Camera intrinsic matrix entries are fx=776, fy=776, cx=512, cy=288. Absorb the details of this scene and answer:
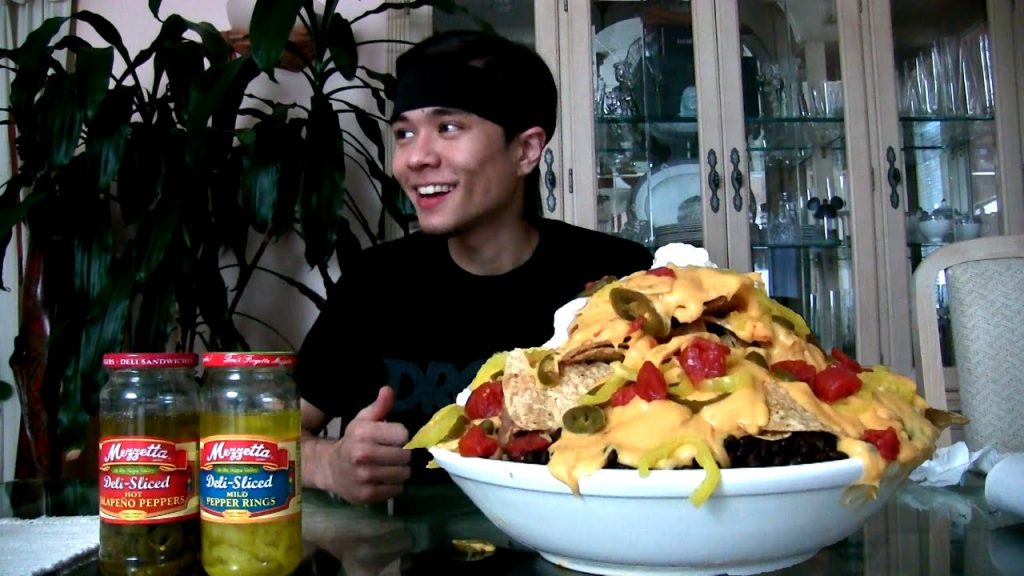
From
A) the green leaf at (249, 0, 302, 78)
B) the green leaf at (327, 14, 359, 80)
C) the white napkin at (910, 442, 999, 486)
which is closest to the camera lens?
the white napkin at (910, 442, 999, 486)

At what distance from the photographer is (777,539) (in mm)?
469

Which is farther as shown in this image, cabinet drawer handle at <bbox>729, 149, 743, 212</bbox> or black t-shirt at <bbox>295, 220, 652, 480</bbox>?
cabinet drawer handle at <bbox>729, 149, 743, 212</bbox>

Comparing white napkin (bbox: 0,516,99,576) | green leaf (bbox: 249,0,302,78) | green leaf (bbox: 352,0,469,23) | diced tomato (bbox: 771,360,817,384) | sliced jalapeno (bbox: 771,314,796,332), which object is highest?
green leaf (bbox: 352,0,469,23)

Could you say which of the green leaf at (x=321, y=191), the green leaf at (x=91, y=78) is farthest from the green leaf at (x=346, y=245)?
the green leaf at (x=91, y=78)

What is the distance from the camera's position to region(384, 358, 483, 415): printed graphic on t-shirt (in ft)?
3.98

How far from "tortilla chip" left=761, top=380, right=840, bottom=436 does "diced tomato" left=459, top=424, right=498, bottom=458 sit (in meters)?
0.17

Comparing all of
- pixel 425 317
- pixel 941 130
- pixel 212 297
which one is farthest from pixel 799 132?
pixel 212 297

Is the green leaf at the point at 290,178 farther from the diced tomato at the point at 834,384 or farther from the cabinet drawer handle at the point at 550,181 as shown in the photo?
the diced tomato at the point at 834,384

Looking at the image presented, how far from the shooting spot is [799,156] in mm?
2178

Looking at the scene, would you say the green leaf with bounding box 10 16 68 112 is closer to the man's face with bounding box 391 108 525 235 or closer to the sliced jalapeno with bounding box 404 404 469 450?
the man's face with bounding box 391 108 525 235

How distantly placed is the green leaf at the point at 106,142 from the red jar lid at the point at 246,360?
4.38ft

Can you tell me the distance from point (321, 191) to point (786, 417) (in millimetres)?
1392

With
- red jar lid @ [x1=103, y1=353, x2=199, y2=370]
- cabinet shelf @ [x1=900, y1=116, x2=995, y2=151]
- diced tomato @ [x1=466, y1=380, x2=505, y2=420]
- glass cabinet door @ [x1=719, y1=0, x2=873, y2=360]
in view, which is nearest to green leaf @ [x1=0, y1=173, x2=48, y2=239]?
red jar lid @ [x1=103, y1=353, x2=199, y2=370]

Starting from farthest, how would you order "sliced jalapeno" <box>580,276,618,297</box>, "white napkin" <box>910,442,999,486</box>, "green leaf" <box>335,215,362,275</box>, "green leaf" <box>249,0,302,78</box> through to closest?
"green leaf" <box>335,215,362,275</box>
"green leaf" <box>249,0,302,78</box>
"white napkin" <box>910,442,999,486</box>
"sliced jalapeno" <box>580,276,618,297</box>
